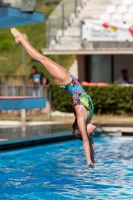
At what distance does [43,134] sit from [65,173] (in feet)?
14.6

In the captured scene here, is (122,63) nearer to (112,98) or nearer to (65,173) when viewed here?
(112,98)

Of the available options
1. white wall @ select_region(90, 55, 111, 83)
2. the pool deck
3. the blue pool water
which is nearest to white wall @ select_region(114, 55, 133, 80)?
white wall @ select_region(90, 55, 111, 83)

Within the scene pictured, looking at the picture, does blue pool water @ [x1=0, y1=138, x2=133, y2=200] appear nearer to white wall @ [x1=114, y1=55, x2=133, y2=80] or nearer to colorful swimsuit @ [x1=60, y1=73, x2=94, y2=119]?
colorful swimsuit @ [x1=60, y1=73, x2=94, y2=119]

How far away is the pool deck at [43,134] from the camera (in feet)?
53.1

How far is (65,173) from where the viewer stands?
42.3 feet

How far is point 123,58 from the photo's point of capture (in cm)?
2831

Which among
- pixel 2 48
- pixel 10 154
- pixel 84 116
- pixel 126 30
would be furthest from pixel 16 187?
pixel 2 48

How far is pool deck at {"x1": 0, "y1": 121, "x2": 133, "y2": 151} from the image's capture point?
16172mm

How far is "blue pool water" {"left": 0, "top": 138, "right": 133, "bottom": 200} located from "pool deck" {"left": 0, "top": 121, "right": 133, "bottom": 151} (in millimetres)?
205

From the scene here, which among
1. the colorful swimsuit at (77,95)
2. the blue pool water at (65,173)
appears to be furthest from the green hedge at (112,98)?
the colorful swimsuit at (77,95)

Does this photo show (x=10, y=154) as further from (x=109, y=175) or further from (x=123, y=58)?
(x=123, y=58)

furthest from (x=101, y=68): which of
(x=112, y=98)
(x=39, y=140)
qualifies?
(x=39, y=140)

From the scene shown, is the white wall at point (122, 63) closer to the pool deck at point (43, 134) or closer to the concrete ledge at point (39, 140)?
the pool deck at point (43, 134)

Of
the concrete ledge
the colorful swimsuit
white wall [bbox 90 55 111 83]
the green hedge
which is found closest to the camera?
the colorful swimsuit
